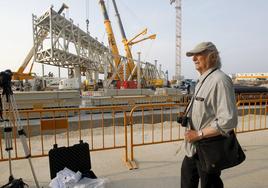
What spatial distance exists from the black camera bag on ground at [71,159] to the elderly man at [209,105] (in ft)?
6.24

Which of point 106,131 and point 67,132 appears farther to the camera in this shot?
point 106,131

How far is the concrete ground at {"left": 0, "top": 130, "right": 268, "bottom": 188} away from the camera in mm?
3146

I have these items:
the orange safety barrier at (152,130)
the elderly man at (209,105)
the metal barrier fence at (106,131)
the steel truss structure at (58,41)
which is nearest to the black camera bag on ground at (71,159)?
the metal barrier fence at (106,131)

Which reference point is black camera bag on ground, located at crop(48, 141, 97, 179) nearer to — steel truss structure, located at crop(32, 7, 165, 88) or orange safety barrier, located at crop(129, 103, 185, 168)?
orange safety barrier, located at crop(129, 103, 185, 168)

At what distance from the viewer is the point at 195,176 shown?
200cm

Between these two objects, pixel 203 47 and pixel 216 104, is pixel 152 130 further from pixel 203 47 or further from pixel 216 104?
pixel 203 47

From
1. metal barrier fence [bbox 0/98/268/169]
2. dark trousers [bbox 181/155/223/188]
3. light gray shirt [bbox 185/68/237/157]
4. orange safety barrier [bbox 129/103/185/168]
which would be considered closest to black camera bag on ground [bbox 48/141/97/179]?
metal barrier fence [bbox 0/98/268/169]

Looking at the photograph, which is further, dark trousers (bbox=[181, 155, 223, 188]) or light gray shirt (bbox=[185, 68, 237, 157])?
dark trousers (bbox=[181, 155, 223, 188])

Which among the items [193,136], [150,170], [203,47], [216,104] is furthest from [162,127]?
[203,47]

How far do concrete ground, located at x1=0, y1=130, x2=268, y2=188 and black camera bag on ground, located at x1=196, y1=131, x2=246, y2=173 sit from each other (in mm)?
1638

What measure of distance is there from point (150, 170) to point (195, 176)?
1784 millimetres

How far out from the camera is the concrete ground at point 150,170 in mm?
3146

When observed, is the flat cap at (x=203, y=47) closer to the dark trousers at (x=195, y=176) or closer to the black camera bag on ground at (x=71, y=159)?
the dark trousers at (x=195, y=176)

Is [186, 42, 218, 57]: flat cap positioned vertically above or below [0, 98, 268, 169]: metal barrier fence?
above
